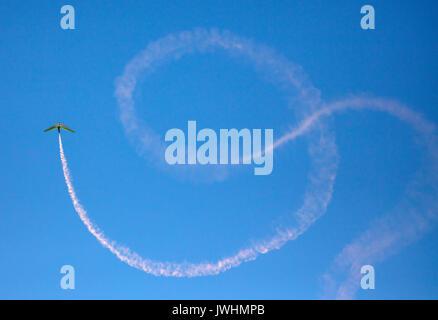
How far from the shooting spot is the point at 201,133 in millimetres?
13344
